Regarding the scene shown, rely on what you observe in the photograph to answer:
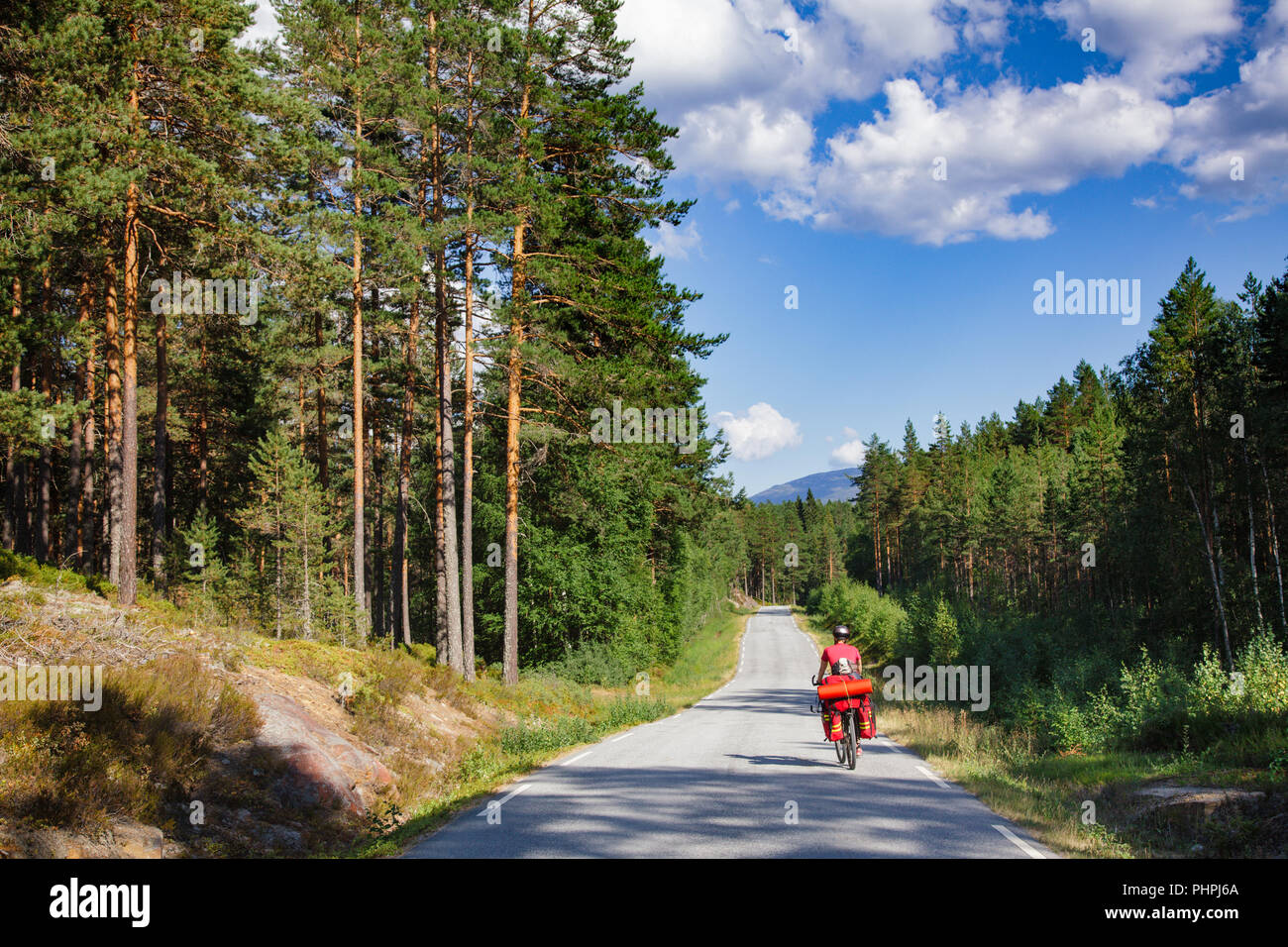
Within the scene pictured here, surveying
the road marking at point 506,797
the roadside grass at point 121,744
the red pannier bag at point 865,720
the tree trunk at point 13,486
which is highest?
the tree trunk at point 13,486

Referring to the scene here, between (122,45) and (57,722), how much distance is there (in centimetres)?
1330

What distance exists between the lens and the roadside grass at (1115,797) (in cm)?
696

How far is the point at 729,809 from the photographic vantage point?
798 cm

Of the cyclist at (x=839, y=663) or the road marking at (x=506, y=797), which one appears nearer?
the road marking at (x=506, y=797)

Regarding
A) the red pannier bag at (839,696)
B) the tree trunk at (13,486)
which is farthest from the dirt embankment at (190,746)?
the tree trunk at (13,486)

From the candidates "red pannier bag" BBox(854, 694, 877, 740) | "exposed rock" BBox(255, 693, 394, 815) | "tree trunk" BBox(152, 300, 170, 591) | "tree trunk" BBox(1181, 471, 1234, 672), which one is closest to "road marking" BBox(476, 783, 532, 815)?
"exposed rock" BBox(255, 693, 394, 815)

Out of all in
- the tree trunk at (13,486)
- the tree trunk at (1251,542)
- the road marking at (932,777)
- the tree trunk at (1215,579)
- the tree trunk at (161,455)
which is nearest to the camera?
the road marking at (932,777)

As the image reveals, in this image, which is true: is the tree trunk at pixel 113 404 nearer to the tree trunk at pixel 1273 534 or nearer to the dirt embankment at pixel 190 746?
the dirt embankment at pixel 190 746

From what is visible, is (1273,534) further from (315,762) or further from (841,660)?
(315,762)

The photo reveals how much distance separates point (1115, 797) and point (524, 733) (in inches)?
423

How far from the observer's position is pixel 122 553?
15367mm

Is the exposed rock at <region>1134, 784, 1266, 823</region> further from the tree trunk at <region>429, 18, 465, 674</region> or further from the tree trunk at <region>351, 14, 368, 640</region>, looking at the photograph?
the tree trunk at <region>351, 14, 368, 640</region>

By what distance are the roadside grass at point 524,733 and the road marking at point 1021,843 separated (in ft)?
18.1
